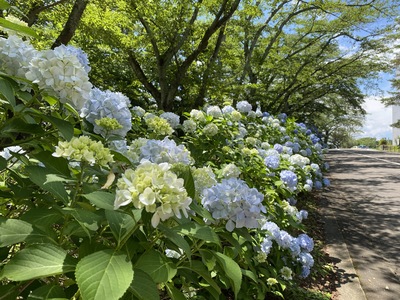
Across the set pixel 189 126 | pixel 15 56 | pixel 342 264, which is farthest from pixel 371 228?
pixel 15 56

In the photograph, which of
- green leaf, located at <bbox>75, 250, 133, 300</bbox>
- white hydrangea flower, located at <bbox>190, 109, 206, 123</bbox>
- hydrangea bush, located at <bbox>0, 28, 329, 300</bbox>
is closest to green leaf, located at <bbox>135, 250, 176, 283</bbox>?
hydrangea bush, located at <bbox>0, 28, 329, 300</bbox>

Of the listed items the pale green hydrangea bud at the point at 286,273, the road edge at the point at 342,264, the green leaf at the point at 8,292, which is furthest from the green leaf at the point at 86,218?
the road edge at the point at 342,264

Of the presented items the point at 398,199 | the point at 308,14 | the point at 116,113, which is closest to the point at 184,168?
the point at 116,113

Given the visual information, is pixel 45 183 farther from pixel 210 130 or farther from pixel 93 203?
pixel 210 130

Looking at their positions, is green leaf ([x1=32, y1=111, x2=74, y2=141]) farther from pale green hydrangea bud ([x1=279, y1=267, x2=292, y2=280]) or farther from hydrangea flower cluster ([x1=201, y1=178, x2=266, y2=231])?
pale green hydrangea bud ([x1=279, y1=267, x2=292, y2=280])

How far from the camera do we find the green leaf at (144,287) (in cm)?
77

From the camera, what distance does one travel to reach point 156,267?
0.88 metres

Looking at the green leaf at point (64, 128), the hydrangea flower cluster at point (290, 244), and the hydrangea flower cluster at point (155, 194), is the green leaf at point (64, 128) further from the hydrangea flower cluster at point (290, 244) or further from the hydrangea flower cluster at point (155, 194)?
the hydrangea flower cluster at point (290, 244)

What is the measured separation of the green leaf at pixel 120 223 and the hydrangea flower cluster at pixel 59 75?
478mm

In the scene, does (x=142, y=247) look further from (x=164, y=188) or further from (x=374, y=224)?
(x=374, y=224)

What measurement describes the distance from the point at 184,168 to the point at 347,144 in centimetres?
7427

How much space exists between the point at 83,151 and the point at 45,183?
135 mm

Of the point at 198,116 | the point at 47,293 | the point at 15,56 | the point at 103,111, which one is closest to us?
the point at 47,293

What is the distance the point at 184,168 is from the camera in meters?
1.14
